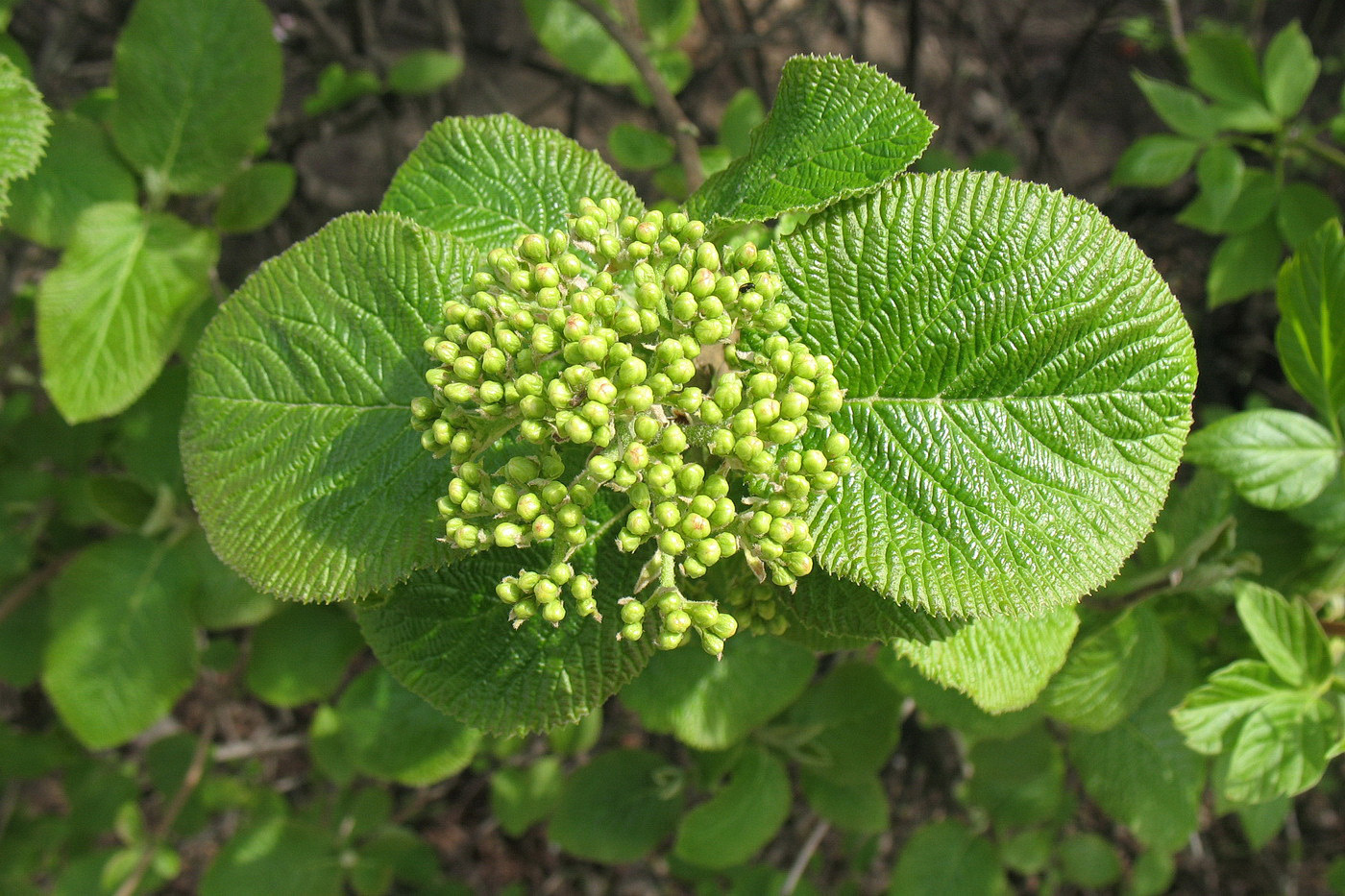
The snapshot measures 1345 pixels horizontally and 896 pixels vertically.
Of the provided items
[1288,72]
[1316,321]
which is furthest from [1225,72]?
[1316,321]

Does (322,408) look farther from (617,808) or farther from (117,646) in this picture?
(617,808)

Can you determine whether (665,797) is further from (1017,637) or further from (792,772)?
(1017,637)

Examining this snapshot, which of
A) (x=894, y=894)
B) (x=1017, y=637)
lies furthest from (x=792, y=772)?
(x=1017, y=637)

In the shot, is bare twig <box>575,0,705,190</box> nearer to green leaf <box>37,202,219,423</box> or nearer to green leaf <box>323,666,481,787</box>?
green leaf <box>37,202,219,423</box>

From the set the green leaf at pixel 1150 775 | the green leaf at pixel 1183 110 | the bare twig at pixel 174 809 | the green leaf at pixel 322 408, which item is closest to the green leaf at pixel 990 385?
the green leaf at pixel 322 408

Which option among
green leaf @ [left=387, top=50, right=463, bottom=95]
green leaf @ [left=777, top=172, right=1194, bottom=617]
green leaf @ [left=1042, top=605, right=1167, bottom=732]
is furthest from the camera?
green leaf @ [left=387, top=50, right=463, bottom=95]

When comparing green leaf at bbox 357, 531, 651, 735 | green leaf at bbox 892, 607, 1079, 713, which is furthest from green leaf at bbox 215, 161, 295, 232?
green leaf at bbox 892, 607, 1079, 713
